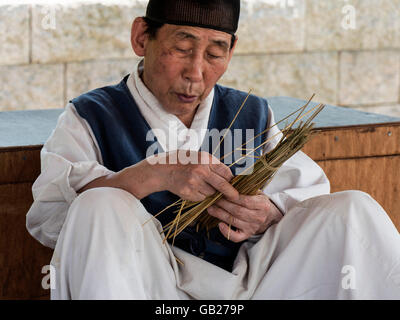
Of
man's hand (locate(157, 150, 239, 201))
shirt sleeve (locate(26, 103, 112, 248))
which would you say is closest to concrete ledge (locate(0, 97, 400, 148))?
shirt sleeve (locate(26, 103, 112, 248))

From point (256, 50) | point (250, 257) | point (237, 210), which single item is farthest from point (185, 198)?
point (256, 50)

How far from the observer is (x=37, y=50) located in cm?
391

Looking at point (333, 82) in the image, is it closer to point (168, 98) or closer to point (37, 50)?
point (37, 50)

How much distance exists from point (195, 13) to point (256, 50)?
2.60 meters

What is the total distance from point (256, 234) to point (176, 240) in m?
0.23

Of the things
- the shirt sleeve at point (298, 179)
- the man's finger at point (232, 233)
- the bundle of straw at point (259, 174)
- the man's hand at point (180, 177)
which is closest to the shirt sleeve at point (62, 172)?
the man's hand at point (180, 177)

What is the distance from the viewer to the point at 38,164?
2.30 meters

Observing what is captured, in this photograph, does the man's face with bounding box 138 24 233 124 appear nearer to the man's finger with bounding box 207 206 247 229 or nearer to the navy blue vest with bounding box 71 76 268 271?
the navy blue vest with bounding box 71 76 268 271

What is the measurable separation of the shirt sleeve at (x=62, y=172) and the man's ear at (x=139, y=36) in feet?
0.93

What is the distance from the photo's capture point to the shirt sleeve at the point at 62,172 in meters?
1.94

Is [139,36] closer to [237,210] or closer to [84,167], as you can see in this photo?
[84,167]

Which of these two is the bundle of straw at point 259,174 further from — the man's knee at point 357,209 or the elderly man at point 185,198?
the man's knee at point 357,209

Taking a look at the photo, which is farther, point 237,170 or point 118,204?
point 237,170
